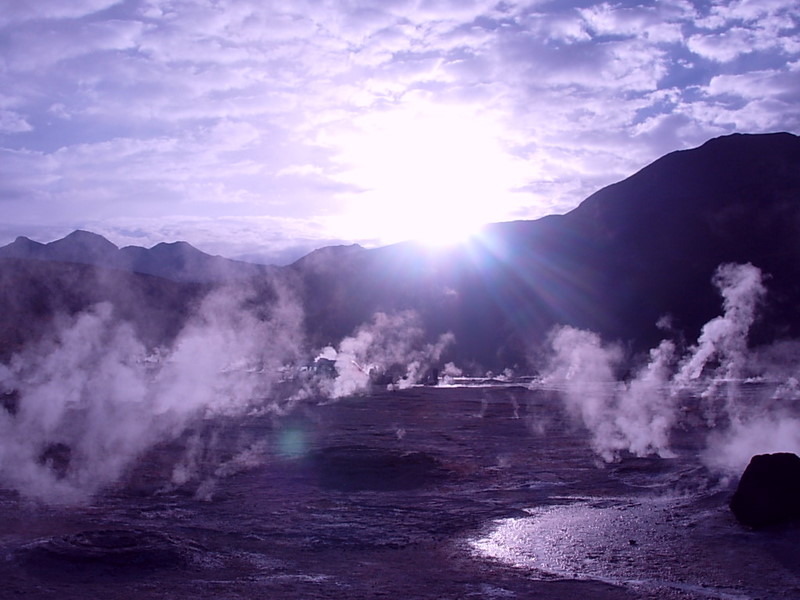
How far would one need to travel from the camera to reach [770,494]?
399 inches

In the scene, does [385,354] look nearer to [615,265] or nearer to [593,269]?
[593,269]

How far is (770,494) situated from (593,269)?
6911cm

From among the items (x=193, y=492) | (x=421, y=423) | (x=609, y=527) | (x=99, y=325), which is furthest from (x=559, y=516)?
(x=99, y=325)

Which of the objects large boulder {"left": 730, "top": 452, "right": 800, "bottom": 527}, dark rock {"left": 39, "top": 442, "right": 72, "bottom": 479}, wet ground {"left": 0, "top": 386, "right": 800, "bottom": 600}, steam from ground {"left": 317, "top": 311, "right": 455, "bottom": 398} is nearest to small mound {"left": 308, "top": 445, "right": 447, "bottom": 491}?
wet ground {"left": 0, "top": 386, "right": 800, "bottom": 600}

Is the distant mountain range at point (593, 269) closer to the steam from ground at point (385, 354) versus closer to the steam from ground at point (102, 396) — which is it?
the steam from ground at point (385, 354)

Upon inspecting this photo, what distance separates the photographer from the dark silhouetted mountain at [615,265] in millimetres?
69062

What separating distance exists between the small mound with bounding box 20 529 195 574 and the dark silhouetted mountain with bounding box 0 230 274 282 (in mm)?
73243

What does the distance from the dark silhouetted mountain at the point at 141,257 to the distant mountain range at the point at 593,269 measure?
114 centimetres

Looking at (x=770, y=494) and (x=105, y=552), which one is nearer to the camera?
(x=105, y=552)

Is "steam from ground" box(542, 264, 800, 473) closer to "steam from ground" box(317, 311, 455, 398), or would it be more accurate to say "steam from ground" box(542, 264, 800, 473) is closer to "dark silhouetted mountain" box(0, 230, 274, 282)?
"steam from ground" box(317, 311, 455, 398)

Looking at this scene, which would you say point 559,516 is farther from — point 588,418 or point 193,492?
point 588,418

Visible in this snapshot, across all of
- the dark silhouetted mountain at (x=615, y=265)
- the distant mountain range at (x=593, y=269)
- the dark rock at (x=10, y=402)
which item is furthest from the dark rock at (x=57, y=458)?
the dark silhouetted mountain at (x=615, y=265)

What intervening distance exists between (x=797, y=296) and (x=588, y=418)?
4559cm

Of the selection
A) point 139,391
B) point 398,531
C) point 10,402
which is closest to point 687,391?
point 139,391
